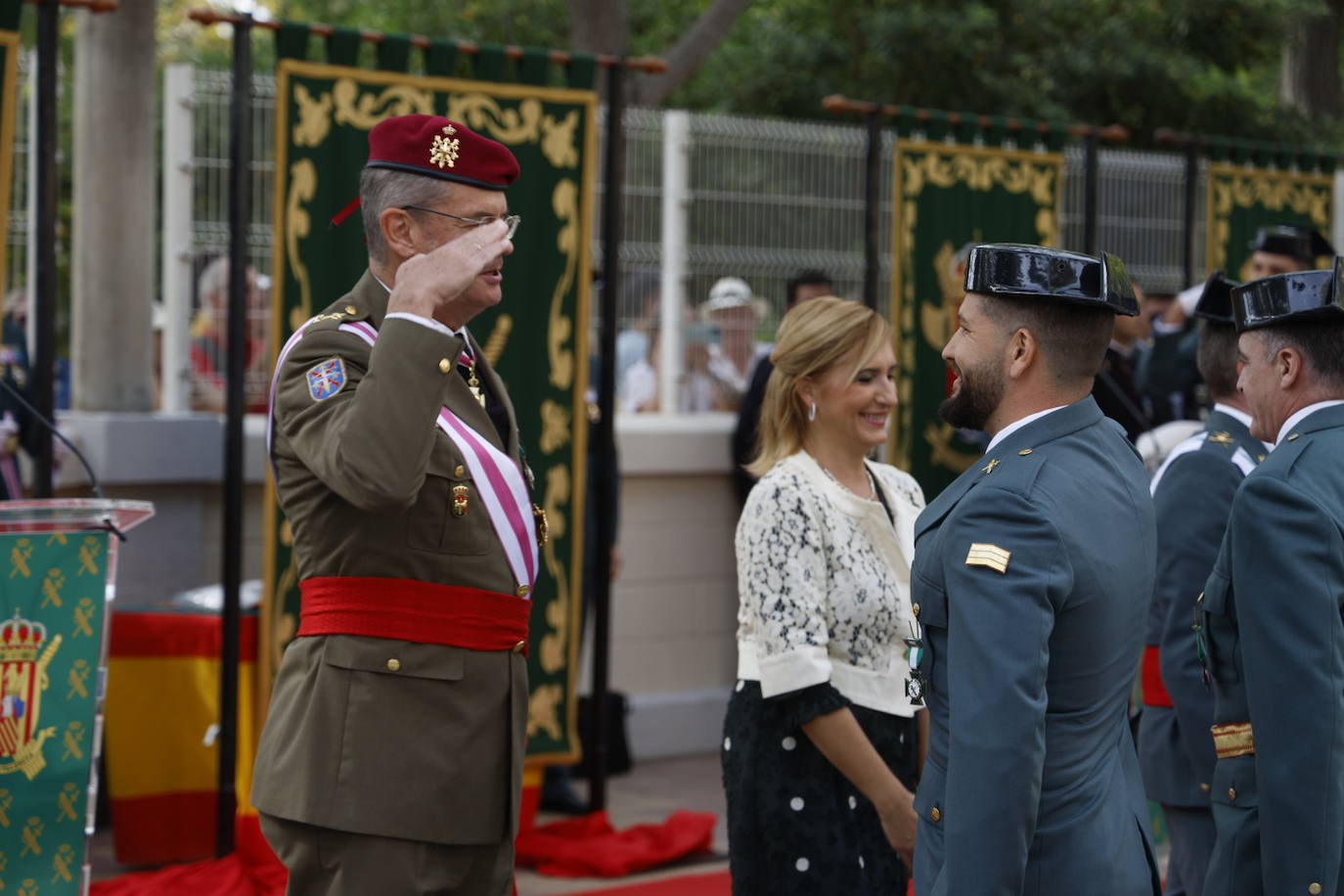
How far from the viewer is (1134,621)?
233cm

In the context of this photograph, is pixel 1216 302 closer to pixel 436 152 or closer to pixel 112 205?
pixel 436 152

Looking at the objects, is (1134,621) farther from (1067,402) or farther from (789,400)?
(789,400)

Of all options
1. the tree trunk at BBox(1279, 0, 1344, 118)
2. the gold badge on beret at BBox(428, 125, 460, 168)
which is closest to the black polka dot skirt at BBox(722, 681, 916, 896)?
the gold badge on beret at BBox(428, 125, 460, 168)

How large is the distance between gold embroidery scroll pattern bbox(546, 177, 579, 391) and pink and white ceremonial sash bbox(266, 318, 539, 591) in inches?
105

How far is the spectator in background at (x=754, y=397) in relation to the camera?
6492 millimetres

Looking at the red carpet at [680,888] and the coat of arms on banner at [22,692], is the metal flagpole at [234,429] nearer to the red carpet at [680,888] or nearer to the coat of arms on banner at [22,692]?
the red carpet at [680,888]

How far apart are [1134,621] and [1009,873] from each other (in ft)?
1.29

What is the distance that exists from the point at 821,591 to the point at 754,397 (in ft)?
11.0

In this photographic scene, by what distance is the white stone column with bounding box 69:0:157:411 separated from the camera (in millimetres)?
6109

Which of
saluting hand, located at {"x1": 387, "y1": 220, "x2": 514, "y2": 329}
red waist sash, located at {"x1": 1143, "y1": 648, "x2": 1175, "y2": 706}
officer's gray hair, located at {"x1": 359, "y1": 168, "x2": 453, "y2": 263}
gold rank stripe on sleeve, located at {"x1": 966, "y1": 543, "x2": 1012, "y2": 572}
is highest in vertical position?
officer's gray hair, located at {"x1": 359, "y1": 168, "x2": 453, "y2": 263}

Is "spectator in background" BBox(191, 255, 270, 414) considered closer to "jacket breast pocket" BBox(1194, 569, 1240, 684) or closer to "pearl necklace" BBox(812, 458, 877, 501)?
"pearl necklace" BBox(812, 458, 877, 501)

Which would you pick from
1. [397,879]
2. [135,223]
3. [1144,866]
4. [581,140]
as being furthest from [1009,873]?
[135,223]

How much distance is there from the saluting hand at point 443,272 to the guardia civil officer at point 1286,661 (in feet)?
4.04

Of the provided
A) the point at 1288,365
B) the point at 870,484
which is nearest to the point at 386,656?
the point at 870,484
